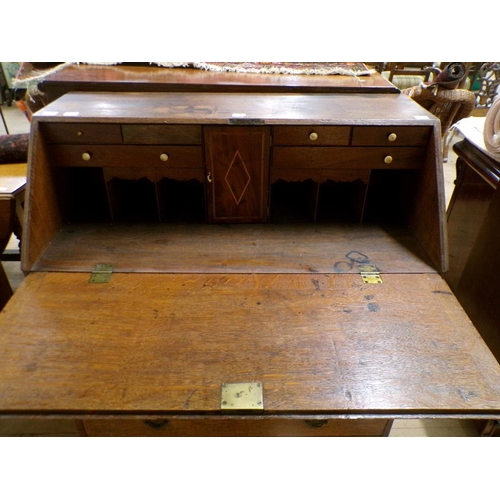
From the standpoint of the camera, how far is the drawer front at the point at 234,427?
107cm

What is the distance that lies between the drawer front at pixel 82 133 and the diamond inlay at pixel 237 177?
14.7 inches

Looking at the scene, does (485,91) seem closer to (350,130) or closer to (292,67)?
(292,67)

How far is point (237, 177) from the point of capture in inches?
51.9

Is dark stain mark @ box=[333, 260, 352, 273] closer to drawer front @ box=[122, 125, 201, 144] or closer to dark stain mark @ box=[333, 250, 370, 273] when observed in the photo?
dark stain mark @ box=[333, 250, 370, 273]

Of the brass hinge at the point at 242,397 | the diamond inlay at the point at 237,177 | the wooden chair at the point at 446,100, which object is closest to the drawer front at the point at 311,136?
the diamond inlay at the point at 237,177

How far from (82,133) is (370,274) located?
1.03m

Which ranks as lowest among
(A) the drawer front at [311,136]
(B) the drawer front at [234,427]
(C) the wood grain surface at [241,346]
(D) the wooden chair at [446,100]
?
(B) the drawer front at [234,427]

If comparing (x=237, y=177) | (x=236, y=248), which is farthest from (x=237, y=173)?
(x=236, y=248)

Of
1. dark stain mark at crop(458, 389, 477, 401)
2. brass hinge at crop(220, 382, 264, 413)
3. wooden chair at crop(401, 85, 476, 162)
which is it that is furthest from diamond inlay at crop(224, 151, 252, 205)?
wooden chair at crop(401, 85, 476, 162)

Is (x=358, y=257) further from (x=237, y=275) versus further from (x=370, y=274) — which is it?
(x=237, y=275)

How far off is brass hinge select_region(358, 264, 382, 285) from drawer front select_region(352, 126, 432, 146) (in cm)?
41

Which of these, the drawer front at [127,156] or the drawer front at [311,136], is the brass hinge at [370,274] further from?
the drawer front at [127,156]

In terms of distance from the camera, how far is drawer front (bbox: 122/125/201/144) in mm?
1230

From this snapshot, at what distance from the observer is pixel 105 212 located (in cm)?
148
